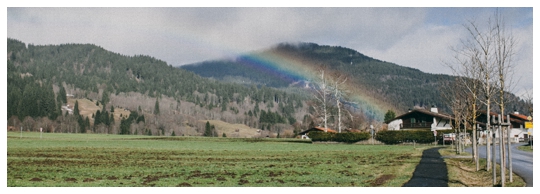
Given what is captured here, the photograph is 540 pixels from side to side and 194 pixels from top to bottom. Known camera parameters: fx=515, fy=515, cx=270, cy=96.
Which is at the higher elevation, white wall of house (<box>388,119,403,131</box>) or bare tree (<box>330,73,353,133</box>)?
bare tree (<box>330,73,353,133</box>)

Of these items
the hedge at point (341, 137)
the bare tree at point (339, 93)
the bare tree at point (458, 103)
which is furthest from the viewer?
the hedge at point (341, 137)

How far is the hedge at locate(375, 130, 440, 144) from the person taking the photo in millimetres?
78000

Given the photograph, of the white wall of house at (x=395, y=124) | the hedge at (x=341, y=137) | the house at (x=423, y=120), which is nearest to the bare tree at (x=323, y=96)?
the hedge at (x=341, y=137)

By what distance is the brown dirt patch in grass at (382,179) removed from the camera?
21.6 m

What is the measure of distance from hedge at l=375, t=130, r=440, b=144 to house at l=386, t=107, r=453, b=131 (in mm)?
13550

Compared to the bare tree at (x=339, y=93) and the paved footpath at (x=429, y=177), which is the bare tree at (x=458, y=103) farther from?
the bare tree at (x=339, y=93)

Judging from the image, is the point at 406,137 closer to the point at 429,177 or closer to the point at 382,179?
the point at 429,177

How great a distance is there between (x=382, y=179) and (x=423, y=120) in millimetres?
78415

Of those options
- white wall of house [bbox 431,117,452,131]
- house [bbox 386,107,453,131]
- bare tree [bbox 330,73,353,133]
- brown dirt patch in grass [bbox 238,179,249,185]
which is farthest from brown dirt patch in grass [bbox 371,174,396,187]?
white wall of house [bbox 431,117,452,131]

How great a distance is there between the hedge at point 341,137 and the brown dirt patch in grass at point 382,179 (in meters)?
55.0

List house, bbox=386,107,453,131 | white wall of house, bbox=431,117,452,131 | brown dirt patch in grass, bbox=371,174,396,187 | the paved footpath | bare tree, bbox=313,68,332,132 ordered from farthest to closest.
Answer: house, bbox=386,107,453,131
white wall of house, bbox=431,117,452,131
bare tree, bbox=313,68,332,132
brown dirt patch in grass, bbox=371,174,396,187
the paved footpath

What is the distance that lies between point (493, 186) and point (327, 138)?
2427 inches

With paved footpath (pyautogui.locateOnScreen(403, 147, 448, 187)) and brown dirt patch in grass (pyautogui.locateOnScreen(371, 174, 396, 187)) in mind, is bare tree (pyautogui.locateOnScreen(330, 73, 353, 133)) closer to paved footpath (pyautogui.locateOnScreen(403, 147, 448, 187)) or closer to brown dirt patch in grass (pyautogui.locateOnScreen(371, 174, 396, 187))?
paved footpath (pyautogui.locateOnScreen(403, 147, 448, 187))
